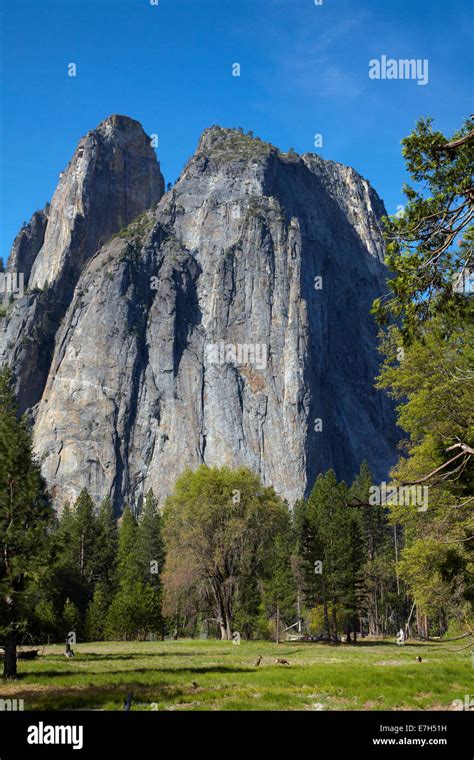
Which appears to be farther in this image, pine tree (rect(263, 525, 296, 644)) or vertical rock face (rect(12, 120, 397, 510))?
vertical rock face (rect(12, 120, 397, 510))

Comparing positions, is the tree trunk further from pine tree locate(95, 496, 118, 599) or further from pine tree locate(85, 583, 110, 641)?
pine tree locate(95, 496, 118, 599)

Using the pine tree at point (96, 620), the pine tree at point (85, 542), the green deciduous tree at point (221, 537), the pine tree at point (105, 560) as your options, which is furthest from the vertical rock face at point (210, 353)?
the green deciduous tree at point (221, 537)

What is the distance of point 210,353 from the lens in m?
155

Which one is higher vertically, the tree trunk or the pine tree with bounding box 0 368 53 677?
the pine tree with bounding box 0 368 53 677

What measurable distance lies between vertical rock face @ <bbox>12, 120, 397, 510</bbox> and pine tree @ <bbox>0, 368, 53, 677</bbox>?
374 feet

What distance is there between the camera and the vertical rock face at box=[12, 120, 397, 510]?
144 meters

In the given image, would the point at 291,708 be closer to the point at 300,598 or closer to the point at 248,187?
the point at 300,598

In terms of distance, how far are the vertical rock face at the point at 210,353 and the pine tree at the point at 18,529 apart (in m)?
114

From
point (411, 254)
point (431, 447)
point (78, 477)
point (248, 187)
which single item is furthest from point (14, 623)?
point (248, 187)

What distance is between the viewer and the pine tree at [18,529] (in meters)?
22.4

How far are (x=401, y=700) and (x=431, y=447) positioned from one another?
9.86 m

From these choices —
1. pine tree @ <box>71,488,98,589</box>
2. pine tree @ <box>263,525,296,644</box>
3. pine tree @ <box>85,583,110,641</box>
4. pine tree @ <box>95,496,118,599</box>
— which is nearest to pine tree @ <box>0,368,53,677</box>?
pine tree @ <box>85,583,110,641</box>

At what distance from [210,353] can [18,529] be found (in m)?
132

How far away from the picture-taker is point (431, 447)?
23.9 metres
